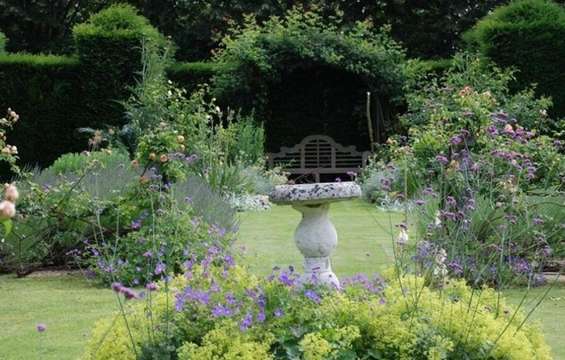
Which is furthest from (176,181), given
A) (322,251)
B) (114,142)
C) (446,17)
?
(446,17)

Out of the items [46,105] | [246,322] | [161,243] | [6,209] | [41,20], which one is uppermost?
[41,20]

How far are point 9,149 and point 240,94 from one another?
878 centimetres

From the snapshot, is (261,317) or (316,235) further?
(316,235)

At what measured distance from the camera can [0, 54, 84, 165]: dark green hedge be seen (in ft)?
46.2

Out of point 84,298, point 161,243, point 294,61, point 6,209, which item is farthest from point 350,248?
point 294,61

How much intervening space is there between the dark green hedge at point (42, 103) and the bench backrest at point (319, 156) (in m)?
3.61

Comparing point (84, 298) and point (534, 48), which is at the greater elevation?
point (534, 48)

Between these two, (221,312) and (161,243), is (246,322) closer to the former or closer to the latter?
(221,312)

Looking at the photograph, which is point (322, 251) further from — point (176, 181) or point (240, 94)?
point (240, 94)

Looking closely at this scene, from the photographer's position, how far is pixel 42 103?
556 inches

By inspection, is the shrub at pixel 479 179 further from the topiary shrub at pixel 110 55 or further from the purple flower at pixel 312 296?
the topiary shrub at pixel 110 55

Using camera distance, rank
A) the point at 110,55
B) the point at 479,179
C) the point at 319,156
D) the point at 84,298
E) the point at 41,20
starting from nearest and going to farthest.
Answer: the point at 84,298, the point at 479,179, the point at 110,55, the point at 319,156, the point at 41,20

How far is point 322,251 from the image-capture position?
4.01 m

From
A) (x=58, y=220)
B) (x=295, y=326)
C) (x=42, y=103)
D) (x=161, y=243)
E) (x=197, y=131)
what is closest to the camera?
(x=295, y=326)
